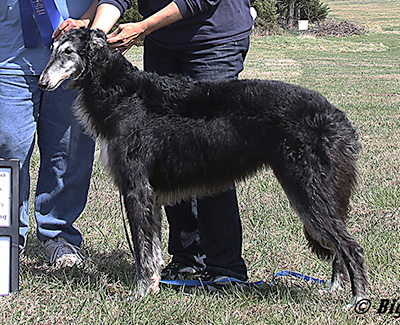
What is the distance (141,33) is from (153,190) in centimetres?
98

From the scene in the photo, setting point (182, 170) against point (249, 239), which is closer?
point (182, 170)

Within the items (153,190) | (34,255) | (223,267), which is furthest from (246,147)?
(34,255)

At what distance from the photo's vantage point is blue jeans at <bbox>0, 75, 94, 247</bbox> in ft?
12.5

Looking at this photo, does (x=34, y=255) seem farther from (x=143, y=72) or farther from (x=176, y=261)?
(x=143, y=72)

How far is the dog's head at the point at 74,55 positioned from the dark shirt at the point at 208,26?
1.36 ft

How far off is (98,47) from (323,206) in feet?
5.48

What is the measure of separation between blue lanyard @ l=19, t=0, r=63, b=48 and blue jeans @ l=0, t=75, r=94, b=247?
0.28 meters

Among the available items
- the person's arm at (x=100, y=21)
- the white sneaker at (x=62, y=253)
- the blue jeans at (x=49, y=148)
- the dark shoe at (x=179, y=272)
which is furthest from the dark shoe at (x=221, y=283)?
the person's arm at (x=100, y=21)

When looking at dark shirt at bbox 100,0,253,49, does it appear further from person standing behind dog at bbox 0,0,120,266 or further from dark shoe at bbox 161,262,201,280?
dark shoe at bbox 161,262,201,280

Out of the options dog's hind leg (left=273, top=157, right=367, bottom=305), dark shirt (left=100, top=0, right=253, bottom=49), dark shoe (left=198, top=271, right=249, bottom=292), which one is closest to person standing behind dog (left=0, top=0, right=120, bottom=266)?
dark shirt (left=100, top=0, right=253, bottom=49)

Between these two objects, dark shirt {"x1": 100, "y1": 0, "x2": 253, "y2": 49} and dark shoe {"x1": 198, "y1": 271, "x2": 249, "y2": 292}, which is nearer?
dark shirt {"x1": 100, "y1": 0, "x2": 253, "y2": 49}

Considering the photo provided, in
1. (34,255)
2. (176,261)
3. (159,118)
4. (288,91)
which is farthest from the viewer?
(34,255)

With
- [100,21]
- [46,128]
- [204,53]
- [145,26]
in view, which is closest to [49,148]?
[46,128]

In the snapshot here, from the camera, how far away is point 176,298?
3.40m
